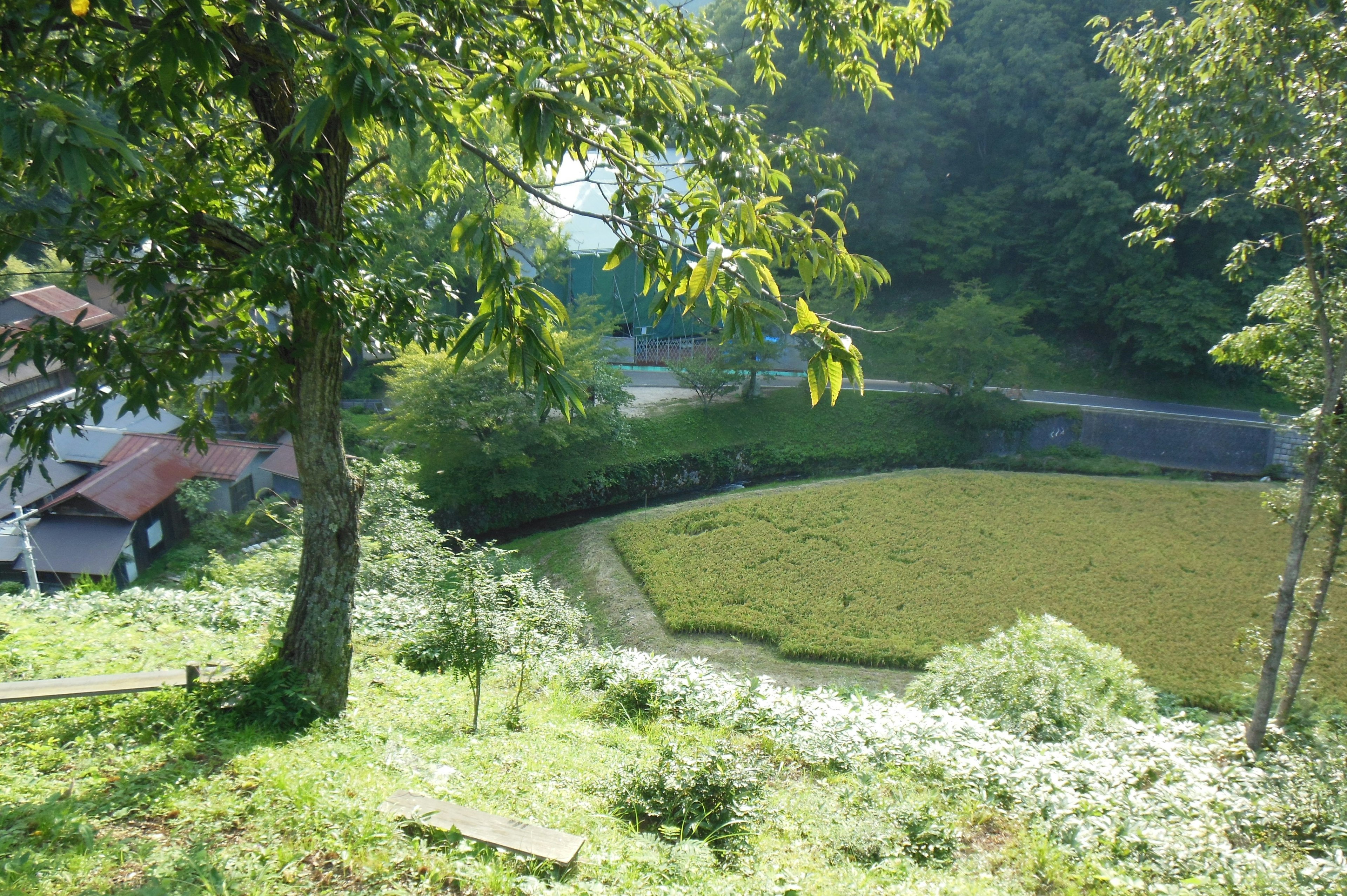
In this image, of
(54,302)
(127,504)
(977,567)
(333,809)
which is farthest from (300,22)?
(54,302)

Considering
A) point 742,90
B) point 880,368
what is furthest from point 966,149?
point 880,368

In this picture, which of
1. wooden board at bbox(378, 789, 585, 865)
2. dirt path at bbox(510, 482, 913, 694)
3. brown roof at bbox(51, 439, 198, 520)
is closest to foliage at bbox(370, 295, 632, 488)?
dirt path at bbox(510, 482, 913, 694)

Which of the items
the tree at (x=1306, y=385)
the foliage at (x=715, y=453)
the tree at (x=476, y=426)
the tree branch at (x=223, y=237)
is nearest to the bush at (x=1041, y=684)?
the tree at (x=1306, y=385)

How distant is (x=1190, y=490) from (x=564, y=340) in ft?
45.3

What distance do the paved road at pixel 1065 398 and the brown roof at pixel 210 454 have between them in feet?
33.6

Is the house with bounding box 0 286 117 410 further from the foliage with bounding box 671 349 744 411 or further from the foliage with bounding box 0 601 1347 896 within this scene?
the foliage with bounding box 671 349 744 411

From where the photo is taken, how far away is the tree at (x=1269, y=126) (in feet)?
19.7

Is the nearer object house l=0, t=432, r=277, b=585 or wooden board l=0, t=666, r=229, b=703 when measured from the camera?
wooden board l=0, t=666, r=229, b=703

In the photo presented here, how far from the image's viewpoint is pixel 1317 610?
6.76 m

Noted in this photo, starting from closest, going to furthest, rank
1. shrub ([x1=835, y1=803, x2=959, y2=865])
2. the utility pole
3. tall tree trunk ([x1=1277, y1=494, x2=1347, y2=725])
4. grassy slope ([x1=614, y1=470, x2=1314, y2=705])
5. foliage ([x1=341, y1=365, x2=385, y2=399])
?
1. shrub ([x1=835, y1=803, x2=959, y2=865])
2. tall tree trunk ([x1=1277, y1=494, x2=1347, y2=725])
3. the utility pole
4. grassy slope ([x1=614, y1=470, x2=1314, y2=705])
5. foliage ([x1=341, y1=365, x2=385, y2=399])

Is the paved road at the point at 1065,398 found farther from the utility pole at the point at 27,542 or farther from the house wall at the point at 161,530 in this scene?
the utility pole at the point at 27,542

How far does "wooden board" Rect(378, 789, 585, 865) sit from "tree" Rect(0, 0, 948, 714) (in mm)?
1360

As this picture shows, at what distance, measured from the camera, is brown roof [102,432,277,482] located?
572 inches

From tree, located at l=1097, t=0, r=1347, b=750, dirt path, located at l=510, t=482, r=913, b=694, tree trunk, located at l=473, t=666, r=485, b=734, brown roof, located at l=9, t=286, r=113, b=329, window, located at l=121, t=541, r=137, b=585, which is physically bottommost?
window, located at l=121, t=541, r=137, b=585
